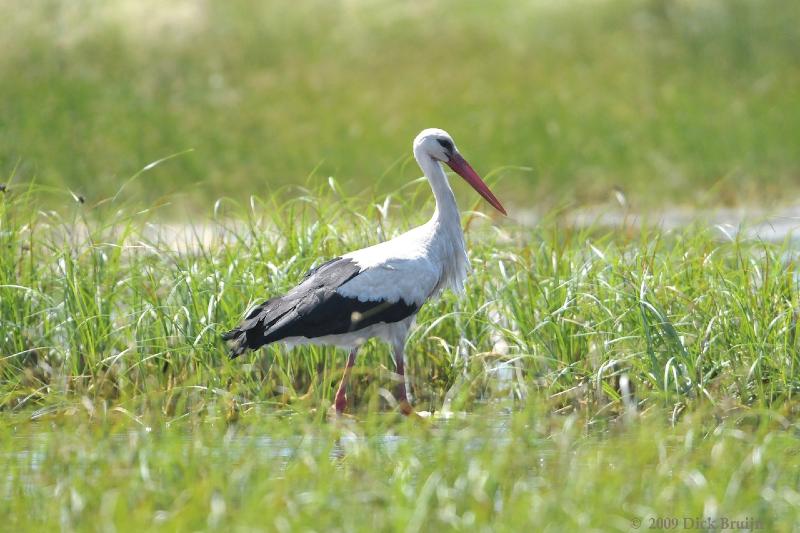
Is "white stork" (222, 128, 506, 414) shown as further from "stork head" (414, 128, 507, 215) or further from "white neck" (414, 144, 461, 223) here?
"stork head" (414, 128, 507, 215)

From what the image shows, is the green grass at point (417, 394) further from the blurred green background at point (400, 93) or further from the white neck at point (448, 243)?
the blurred green background at point (400, 93)

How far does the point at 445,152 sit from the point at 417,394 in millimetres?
1440

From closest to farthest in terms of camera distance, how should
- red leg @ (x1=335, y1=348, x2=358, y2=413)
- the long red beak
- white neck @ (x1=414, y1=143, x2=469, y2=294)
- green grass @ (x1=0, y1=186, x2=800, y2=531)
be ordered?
green grass @ (x1=0, y1=186, x2=800, y2=531)
red leg @ (x1=335, y1=348, x2=358, y2=413)
white neck @ (x1=414, y1=143, x2=469, y2=294)
the long red beak

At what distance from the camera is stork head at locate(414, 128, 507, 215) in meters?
8.34

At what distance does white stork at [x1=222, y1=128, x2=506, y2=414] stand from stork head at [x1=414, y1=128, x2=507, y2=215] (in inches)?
12.3

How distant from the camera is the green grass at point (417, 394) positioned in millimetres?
4840

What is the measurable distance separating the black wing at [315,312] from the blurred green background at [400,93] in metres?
10.5

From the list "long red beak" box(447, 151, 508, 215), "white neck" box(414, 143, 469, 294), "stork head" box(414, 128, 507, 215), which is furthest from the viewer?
"long red beak" box(447, 151, 508, 215)

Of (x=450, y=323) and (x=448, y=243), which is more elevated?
(x=448, y=243)

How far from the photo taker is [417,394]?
26.7 ft
